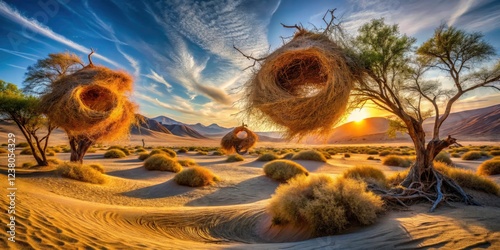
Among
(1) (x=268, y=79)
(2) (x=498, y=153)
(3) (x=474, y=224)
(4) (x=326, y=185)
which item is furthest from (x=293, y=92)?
(2) (x=498, y=153)

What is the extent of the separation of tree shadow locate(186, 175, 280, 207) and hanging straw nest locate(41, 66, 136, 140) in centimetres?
531

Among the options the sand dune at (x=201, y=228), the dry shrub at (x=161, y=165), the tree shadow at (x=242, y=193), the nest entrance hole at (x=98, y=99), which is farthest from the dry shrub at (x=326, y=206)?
the dry shrub at (x=161, y=165)

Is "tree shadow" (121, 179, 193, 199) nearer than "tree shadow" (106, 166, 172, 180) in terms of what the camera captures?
Yes

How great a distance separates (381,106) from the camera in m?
7.15

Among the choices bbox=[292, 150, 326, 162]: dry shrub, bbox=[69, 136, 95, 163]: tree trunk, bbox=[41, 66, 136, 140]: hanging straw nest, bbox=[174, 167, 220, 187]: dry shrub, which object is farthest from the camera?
bbox=[292, 150, 326, 162]: dry shrub

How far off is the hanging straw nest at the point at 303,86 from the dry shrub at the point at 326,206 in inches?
60.4

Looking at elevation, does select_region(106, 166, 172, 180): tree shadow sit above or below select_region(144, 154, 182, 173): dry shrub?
below

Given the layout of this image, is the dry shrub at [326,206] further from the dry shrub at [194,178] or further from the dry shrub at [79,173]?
the dry shrub at [79,173]

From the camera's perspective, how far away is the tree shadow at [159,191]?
1127cm

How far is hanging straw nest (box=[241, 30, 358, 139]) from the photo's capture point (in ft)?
15.6

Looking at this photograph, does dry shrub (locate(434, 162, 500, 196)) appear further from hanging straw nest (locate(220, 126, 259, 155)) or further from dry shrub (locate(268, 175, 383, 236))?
hanging straw nest (locate(220, 126, 259, 155))

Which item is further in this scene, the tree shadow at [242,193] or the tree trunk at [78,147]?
the tree trunk at [78,147]

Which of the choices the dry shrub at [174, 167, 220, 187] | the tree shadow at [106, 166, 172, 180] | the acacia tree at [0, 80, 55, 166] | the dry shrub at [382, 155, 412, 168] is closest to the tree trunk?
the acacia tree at [0, 80, 55, 166]

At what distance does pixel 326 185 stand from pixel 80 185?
10.5 metres
